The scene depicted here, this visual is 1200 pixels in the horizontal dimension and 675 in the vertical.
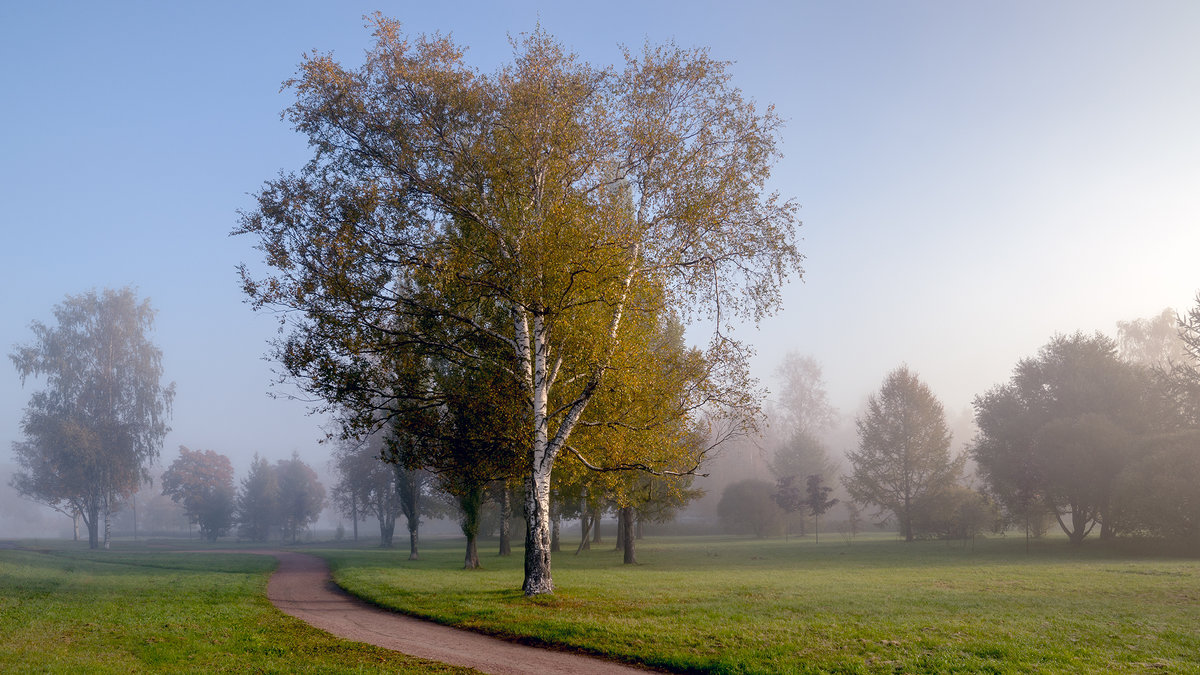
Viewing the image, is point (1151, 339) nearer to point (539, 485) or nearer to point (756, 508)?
point (756, 508)

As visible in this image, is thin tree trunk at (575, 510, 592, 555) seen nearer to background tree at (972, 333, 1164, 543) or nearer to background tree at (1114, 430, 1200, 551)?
background tree at (972, 333, 1164, 543)

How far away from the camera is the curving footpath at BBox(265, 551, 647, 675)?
1107 cm

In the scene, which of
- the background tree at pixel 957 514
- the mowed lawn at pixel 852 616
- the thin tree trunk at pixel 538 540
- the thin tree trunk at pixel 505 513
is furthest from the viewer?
the background tree at pixel 957 514

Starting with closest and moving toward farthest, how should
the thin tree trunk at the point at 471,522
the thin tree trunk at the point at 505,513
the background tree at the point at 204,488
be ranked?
the thin tree trunk at the point at 471,522 → the thin tree trunk at the point at 505,513 → the background tree at the point at 204,488

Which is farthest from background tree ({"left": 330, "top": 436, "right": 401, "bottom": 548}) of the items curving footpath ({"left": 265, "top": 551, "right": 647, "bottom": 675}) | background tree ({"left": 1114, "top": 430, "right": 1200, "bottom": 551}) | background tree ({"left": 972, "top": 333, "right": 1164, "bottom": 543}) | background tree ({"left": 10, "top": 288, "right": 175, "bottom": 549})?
background tree ({"left": 1114, "top": 430, "right": 1200, "bottom": 551})

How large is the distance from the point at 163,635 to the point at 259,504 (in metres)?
80.7

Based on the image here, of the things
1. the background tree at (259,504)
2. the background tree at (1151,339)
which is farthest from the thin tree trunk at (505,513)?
the background tree at (1151,339)

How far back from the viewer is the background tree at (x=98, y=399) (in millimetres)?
56625

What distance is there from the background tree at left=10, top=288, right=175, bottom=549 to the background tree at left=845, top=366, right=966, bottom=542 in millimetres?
63209

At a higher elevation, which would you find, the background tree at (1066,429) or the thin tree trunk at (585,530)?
the background tree at (1066,429)

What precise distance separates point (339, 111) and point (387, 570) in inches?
738

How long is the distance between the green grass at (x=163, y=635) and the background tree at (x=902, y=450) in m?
48.2

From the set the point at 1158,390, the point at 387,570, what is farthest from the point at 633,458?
the point at 1158,390

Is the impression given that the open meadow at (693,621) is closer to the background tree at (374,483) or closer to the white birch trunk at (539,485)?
the white birch trunk at (539,485)
